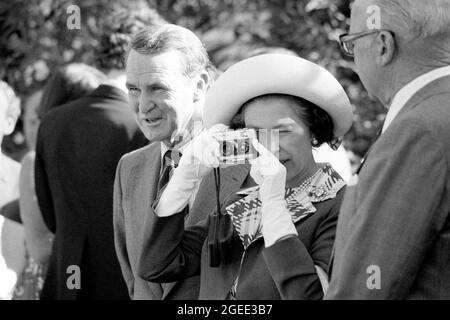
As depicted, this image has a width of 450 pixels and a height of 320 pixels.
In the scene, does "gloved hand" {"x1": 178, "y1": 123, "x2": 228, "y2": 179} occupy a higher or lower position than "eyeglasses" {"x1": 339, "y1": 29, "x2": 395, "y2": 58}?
lower

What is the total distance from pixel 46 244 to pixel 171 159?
1.76 metres

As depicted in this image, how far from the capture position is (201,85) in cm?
372

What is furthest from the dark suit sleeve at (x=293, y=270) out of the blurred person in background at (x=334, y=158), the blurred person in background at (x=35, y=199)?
the blurred person in background at (x=35, y=199)

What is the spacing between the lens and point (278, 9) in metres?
7.73

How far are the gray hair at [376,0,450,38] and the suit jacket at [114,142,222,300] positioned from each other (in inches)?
39.8

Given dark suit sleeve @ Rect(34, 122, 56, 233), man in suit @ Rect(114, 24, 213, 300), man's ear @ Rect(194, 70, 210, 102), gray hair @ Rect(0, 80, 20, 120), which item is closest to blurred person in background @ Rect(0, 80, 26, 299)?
gray hair @ Rect(0, 80, 20, 120)

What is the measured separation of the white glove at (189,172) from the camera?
3.13m

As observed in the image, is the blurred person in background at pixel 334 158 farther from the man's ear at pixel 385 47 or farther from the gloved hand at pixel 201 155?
the man's ear at pixel 385 47

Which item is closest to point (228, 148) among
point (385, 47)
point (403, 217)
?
point (385, 47)

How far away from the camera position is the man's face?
3561mm

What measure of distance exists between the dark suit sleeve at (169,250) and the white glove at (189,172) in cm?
4

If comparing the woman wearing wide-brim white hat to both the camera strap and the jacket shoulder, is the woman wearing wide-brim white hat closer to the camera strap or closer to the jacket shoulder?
the camera strap

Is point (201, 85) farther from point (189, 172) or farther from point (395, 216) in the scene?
point (395, 216)
